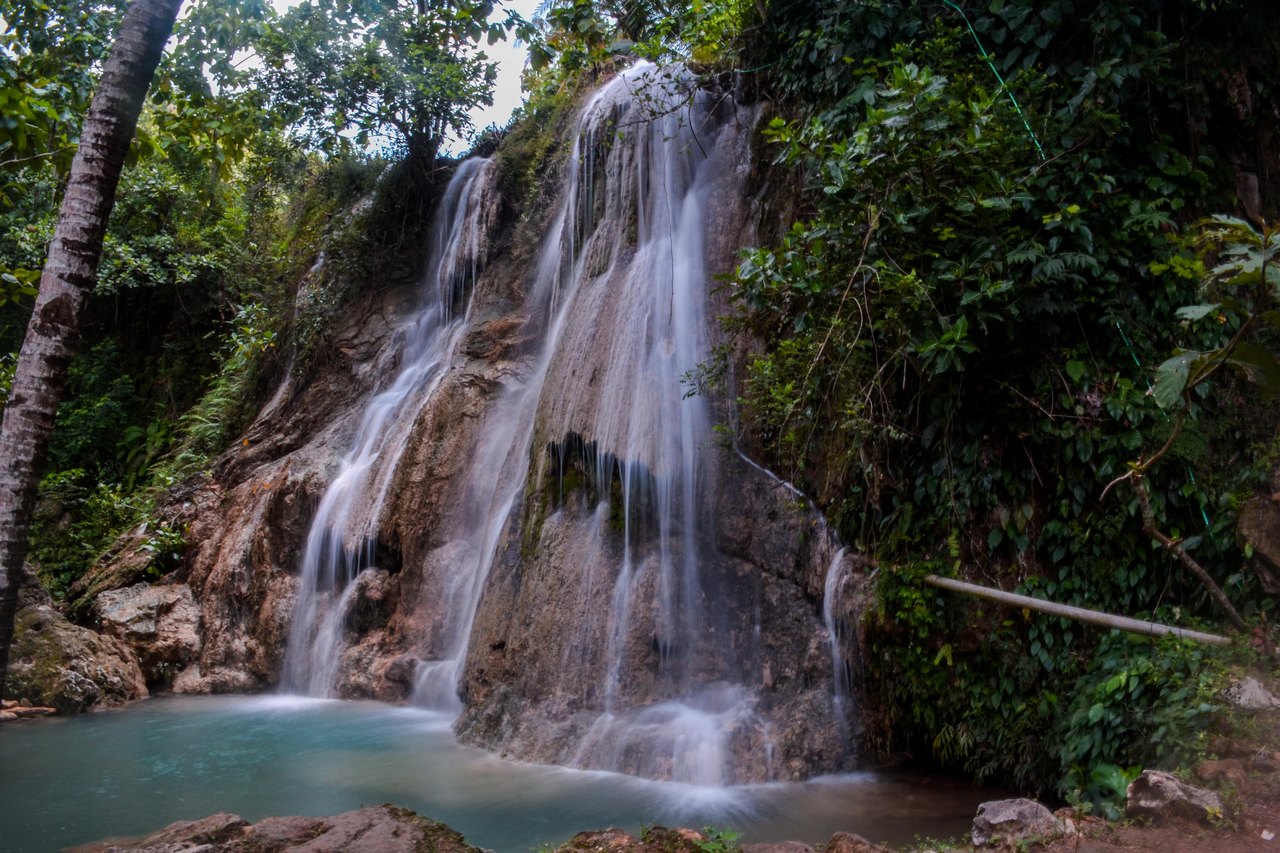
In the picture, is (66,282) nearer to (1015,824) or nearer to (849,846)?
(849,846)

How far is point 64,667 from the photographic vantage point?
9.51 metres

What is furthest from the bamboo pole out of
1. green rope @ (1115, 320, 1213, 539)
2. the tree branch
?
green rope @ (1115, 320, 1213, 539)

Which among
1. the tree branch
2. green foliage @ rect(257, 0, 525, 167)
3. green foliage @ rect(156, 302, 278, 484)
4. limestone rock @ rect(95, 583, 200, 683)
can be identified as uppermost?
green foliage @ rect(257, 0, 525, 167)

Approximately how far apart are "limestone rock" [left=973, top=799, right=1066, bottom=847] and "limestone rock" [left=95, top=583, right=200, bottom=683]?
A: 10.3m

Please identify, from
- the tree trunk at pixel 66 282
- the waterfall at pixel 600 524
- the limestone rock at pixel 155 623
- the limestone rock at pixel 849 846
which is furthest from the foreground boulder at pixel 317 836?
the limestone rock at pixel 155 623

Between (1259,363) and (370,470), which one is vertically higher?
(1259,363)

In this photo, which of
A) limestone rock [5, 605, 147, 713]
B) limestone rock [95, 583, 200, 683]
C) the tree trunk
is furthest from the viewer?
limestone rock [95, 583, 200, 683]

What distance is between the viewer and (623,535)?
764cm

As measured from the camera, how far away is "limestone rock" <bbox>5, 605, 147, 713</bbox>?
30.3ft

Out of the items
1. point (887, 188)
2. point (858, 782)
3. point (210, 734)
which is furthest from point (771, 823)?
Answer: point (210, 734)

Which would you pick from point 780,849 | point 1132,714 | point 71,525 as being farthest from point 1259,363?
point 71,525

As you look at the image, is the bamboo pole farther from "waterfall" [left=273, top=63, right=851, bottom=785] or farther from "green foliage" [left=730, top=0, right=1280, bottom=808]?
"waterfall" [left=273, top=63, right=851, bottom=785]

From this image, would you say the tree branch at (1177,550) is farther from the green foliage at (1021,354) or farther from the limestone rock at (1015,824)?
the limestone rock at (1015,824)

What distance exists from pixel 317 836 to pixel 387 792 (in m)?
2.31
